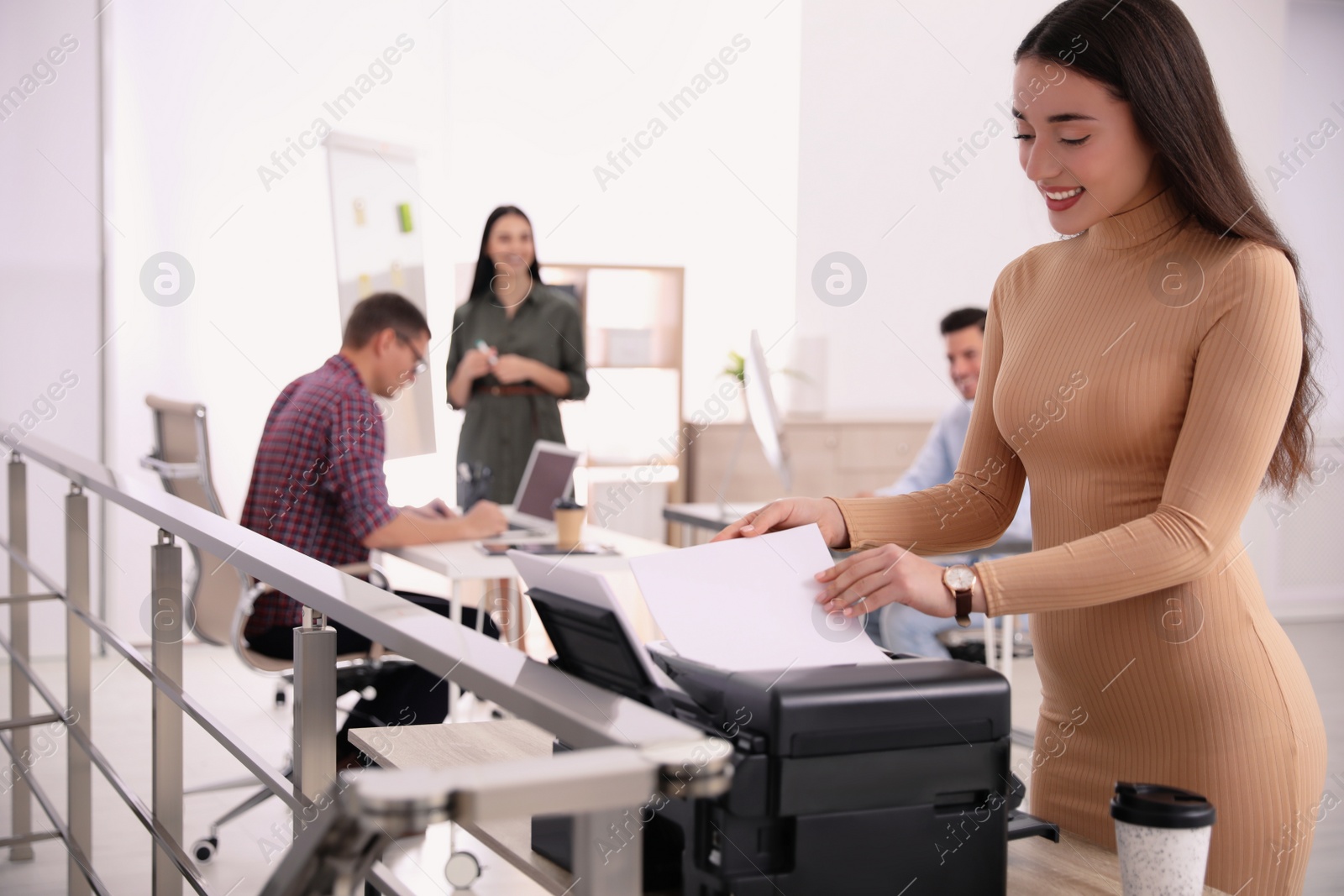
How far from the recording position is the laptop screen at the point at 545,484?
3666mm

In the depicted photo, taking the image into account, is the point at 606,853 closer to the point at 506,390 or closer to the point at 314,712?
the point at 314,712

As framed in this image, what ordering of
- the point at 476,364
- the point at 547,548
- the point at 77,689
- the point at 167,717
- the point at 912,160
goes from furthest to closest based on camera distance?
the point at 912,160 < the point at 476,364 < the point at 547,548 < the point at 77,689 < the point at 167,717

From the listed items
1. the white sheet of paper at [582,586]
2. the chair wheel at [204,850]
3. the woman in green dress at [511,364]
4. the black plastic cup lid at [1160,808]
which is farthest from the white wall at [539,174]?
the black plastic cup lid at [1160,808]

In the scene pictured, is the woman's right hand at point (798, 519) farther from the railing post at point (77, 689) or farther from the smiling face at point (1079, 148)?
the railing post at point (77, 689)

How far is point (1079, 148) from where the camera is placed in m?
1.15

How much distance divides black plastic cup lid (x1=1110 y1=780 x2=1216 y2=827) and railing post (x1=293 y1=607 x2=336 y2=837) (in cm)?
66

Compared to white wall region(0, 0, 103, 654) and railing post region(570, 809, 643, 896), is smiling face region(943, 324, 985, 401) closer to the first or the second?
railing post region(570, 809, 643, 896)

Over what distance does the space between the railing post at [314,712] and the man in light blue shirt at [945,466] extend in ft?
8.37

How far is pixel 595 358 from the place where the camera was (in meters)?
5.75

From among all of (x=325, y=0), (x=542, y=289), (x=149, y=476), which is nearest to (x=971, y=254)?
(x=542, y=289)

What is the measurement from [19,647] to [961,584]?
251 cm

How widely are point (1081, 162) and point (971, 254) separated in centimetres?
492

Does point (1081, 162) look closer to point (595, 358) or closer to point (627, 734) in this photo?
point (627, 734)

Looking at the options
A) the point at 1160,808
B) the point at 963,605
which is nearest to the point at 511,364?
the point at 963,605
